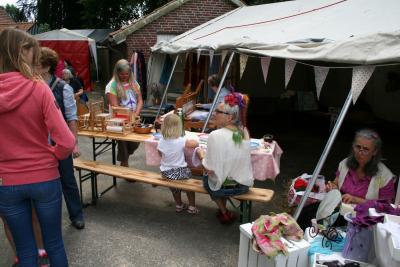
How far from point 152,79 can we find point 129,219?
711cm

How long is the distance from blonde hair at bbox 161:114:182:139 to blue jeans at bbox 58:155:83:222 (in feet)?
3.26

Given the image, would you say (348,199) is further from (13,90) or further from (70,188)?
(13,90)

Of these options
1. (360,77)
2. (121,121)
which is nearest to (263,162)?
(360,77)

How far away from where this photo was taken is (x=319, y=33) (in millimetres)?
5258

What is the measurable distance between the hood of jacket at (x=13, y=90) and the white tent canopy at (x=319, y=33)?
10.1ft

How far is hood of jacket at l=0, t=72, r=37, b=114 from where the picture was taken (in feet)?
6.46

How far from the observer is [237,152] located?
3.42m

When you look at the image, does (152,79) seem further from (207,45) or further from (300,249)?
(300,249)

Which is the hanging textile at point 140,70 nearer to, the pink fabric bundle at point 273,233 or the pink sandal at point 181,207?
the pink sandal at point 181,207

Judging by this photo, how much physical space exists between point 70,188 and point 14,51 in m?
1.84

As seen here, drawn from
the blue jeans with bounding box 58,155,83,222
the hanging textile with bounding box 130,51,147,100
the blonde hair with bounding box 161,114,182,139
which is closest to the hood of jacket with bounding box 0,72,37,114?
the blue jeans with bounding box 58,155,83,222

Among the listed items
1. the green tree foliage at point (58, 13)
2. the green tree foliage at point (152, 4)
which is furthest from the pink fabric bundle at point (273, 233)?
the green tree foliage at point (58, 13)

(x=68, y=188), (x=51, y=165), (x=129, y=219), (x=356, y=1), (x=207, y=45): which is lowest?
(x=129, y=219)

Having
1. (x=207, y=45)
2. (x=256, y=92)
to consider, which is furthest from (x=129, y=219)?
(x=256, y=92)
